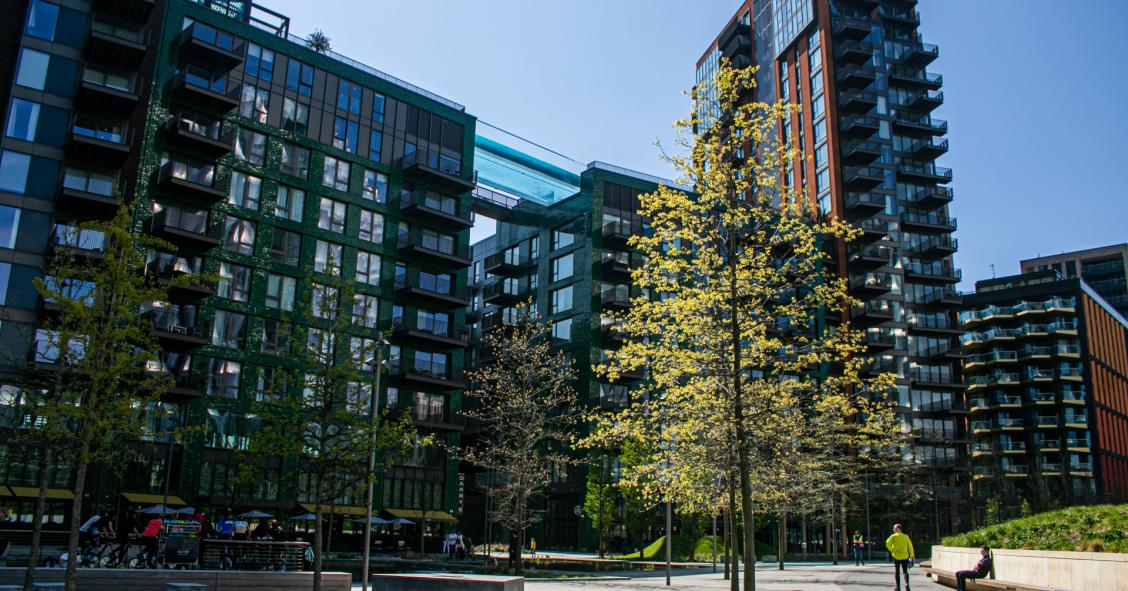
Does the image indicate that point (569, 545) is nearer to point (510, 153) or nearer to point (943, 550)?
point (510, 153)

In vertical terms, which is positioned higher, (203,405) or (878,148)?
(878,148)

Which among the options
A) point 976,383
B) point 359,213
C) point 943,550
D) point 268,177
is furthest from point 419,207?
point 976,383

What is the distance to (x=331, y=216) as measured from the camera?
57594mm

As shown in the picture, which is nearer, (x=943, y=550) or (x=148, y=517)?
(x=943, y=550)

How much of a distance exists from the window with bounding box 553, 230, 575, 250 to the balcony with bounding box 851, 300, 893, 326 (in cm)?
3047

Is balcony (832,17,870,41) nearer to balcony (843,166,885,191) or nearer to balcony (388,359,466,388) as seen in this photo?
balcony (843,166,885,191)

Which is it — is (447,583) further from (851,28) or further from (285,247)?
(851,28)

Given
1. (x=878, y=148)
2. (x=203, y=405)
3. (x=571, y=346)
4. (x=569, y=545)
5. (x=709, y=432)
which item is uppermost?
(x=878, y=148)

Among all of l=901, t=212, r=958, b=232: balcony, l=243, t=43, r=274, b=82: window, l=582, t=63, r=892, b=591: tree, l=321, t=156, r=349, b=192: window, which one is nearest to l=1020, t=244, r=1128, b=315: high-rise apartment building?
l=901, t=212, r=958, b=232: balcony

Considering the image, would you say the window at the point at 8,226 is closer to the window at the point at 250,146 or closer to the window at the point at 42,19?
the window at the point at 42,19

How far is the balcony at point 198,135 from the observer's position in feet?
160

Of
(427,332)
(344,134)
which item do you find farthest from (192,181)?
(427,332)

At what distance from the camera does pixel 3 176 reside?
43531 millimetres

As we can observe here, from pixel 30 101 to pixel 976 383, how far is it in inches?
3831
